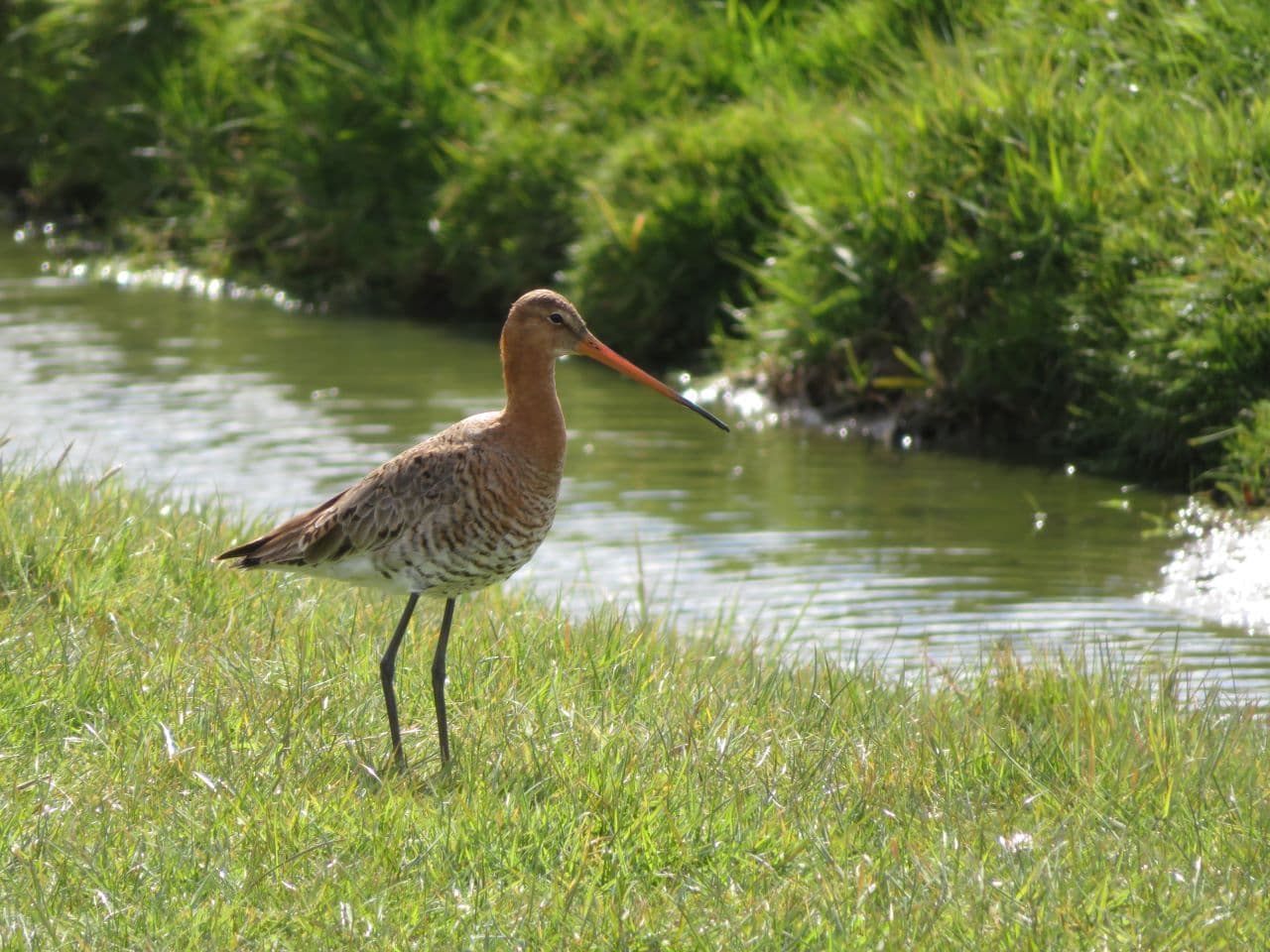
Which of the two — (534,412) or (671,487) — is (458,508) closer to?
(534,412)

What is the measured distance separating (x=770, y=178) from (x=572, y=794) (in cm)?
717

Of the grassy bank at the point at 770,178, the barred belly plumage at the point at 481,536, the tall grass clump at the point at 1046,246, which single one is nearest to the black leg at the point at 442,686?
the barred belly plumage at the point at 481,536

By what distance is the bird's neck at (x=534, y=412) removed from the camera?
188 inches

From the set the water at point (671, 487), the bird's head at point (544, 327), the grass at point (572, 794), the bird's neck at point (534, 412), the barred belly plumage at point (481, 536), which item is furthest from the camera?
the water at point (671, 487)

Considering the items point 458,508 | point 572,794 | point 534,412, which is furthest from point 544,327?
point 572,794

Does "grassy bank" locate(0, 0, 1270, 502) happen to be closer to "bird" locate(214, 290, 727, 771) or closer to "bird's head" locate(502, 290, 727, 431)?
"bird's head" locate(502, 290, 727, 431)

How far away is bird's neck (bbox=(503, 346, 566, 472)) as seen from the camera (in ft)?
15.6

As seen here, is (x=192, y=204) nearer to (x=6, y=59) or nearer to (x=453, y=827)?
(x=6, y=59)

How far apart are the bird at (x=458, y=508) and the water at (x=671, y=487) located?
4.27 feet

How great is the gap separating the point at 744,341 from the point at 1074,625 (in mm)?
4070

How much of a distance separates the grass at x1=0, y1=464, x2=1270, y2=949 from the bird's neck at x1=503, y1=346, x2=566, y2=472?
60 cm

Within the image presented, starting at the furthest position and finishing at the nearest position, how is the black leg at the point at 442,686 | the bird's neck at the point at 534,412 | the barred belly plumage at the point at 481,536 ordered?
the bird's neck at the point at 534,412
the barred belly plumage at the point at 481,536
the black leg at the point at 442,686

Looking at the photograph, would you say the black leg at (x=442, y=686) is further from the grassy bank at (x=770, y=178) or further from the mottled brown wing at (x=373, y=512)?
the grassy bank at (x=770, y=178)

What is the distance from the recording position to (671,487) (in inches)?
357
